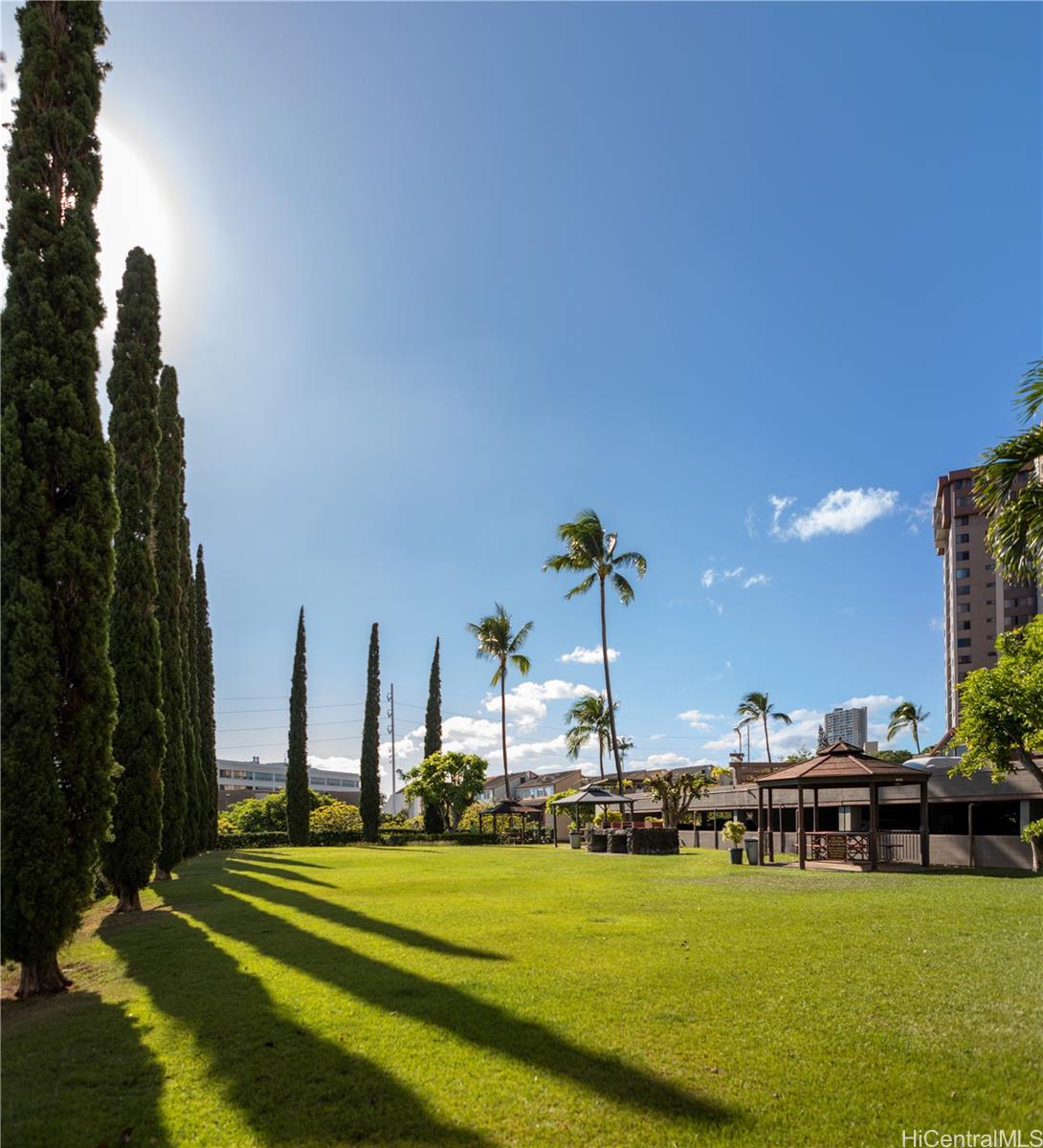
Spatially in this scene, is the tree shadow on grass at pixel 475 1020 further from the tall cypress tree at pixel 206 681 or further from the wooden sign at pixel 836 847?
the tall cypress tree at pixel 206 681

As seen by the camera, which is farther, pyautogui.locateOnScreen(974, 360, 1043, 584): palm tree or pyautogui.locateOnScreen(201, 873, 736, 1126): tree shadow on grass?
pyautogui.locateOnScreen(974, 360, 1043, 584): palm tree

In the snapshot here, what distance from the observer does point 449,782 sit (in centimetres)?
4350

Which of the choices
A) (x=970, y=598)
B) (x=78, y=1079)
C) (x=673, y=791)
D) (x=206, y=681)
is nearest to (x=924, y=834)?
(x=673, y=791)

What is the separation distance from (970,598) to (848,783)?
291ft

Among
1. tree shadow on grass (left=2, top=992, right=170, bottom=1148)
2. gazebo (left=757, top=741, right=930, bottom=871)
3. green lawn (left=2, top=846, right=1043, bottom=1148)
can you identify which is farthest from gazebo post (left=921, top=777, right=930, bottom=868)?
tree shadow on grass (left=2, top=992, right=170, bottom=1148)

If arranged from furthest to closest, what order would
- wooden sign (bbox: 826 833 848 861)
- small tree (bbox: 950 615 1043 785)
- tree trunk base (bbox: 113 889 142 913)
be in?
wooden sign (bbox: 826 833 848 861) → small tree (bbox: 950 615 1043 785) → tree trunk base (bbox: 113 889 142 913)

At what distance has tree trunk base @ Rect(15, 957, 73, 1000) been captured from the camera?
7.62 metres

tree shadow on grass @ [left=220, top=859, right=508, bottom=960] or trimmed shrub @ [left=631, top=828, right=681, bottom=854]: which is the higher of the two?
tree shadow on grass @ [left=220, top=859, right=508, bottom=960]

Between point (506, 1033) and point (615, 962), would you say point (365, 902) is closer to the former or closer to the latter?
point (615, 962)

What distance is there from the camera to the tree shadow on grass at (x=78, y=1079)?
438 cm

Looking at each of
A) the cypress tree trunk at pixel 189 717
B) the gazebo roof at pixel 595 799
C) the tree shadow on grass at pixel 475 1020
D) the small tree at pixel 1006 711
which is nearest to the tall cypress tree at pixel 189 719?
the cypress tree trunk at pixel 189 717

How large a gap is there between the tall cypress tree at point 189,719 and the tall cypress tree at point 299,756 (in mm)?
11065

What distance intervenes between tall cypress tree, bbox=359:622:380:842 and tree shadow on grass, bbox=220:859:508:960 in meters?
25.9

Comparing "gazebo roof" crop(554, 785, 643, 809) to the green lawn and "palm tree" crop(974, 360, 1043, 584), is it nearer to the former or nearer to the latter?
the green lawn
